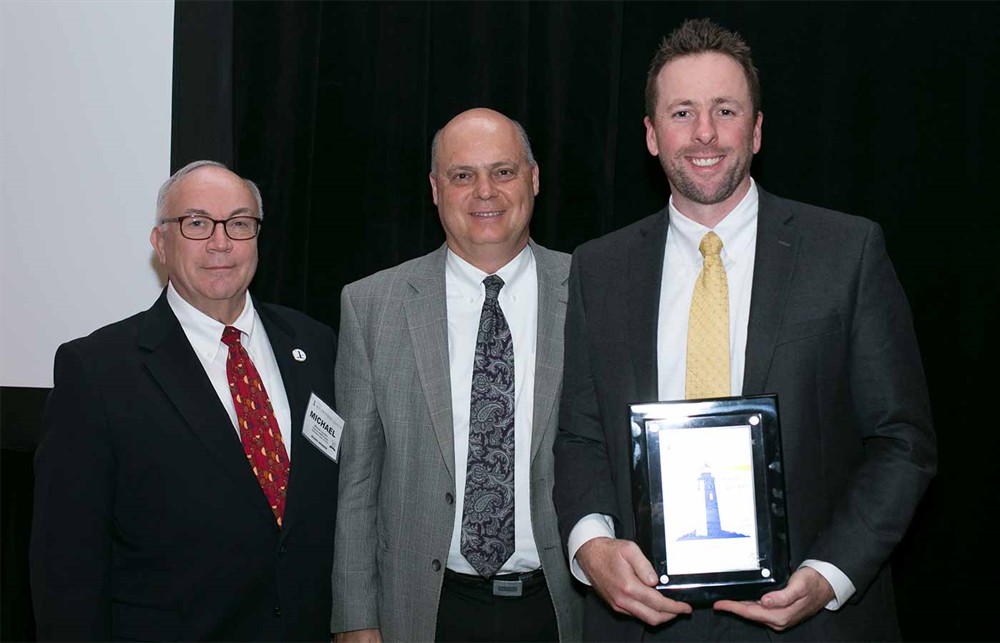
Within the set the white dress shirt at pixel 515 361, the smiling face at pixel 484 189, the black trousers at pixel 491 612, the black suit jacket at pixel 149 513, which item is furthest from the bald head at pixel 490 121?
the black trousers at pixel 491 612

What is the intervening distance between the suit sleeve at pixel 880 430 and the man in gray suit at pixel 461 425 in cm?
83

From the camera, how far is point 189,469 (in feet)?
7.45

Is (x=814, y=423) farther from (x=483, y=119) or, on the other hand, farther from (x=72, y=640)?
(x=72, y=640)

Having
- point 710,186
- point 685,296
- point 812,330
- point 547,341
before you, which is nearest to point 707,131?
point 710,186

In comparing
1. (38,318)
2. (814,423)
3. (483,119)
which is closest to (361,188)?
(483,119)

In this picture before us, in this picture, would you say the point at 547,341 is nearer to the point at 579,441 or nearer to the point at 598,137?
the point at 579,441

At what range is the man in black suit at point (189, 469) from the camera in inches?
86.4

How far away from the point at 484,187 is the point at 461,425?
702 mm

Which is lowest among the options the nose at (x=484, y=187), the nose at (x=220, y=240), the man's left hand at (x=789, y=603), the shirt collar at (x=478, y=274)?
the man's left hand at (x=789, y=603)

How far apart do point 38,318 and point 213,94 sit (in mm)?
1032

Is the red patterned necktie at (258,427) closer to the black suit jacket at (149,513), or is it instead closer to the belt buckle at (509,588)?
the black suit jacket at (149,513)

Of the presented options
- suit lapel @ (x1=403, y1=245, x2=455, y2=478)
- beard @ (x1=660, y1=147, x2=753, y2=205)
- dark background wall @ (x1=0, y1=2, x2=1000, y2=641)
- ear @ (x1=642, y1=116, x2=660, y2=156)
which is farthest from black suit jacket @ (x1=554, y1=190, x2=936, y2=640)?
dark background wall @ (x1=0, y1=2, x2=1000, y2=641)

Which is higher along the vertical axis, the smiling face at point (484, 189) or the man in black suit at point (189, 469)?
the smiling face at point (484, 189)

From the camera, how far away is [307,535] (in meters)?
2.46
